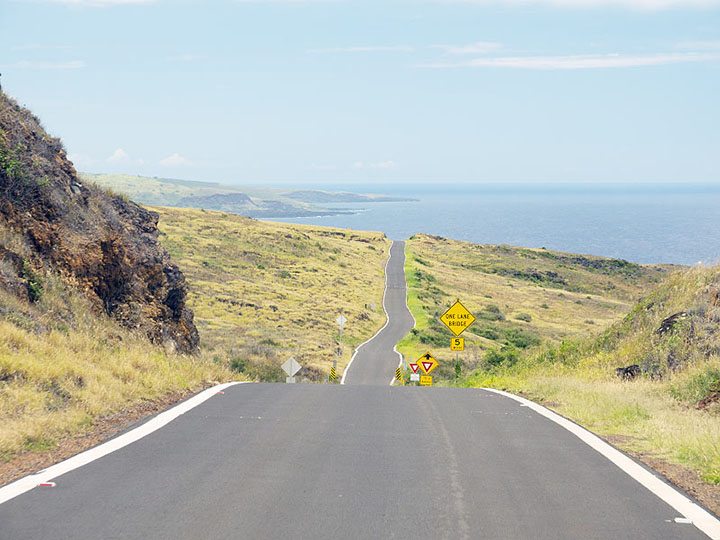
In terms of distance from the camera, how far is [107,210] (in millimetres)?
18766

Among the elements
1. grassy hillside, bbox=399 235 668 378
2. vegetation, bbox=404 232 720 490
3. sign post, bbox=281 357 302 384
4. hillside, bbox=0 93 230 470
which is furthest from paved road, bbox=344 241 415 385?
hillside, bbox=0 93 230 470

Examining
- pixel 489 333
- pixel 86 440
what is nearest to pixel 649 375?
pixel 86 440

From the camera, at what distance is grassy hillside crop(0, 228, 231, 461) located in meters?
9.09

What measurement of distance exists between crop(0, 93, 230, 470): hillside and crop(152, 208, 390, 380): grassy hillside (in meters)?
5.76

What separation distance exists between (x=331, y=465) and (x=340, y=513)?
168 cm

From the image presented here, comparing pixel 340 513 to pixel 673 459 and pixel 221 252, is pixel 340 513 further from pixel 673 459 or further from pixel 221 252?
pixel 221 252

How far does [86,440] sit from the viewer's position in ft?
29.5

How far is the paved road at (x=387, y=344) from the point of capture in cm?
4628

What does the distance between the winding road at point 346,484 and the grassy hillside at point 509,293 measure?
1786 cm

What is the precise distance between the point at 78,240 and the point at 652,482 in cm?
1202

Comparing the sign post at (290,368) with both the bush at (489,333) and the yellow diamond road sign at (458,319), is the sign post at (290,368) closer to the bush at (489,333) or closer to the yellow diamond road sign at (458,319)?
the yellow diamond road sign at (458,319)

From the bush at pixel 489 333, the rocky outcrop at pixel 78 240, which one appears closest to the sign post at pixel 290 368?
the rocky outcrop at pixel 78 240

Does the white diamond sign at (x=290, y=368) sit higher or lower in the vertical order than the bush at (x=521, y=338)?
higher

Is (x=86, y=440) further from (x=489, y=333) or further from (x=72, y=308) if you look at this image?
(x=489, y=333)
